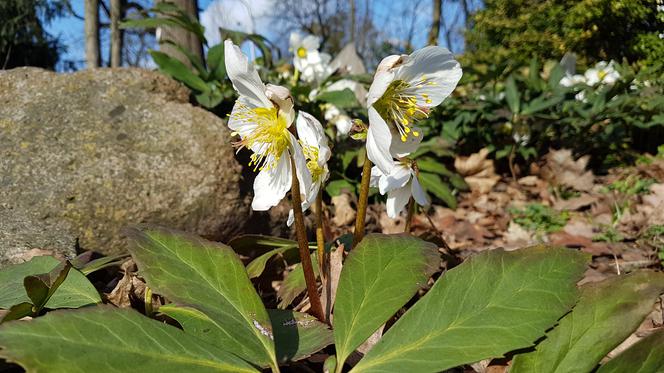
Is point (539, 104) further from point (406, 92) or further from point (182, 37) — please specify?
point (182, 37)

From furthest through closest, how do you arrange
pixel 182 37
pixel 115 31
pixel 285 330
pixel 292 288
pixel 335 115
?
pixel 115 31
pixel 182 37
pixel 335 115
pixel 292 288
pixel 285 330

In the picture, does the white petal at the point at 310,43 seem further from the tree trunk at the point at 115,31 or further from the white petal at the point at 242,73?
the tree trunk at the point at 115,31

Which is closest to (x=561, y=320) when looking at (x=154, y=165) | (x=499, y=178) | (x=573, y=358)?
(x=573, y=358)

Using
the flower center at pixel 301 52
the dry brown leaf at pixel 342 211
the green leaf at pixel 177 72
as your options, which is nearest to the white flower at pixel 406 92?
the dry brown leaf at pixel 342 211

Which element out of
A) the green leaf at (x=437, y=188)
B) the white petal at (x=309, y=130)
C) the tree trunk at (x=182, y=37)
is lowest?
the green leaf at (x=437, y=188)

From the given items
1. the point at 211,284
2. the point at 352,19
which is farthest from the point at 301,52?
the point at 352,19

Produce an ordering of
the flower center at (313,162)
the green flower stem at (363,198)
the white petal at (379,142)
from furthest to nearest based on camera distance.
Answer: the flower center at (313,162) → the green flower stem at (363,198) → the white petal at (379,142)
